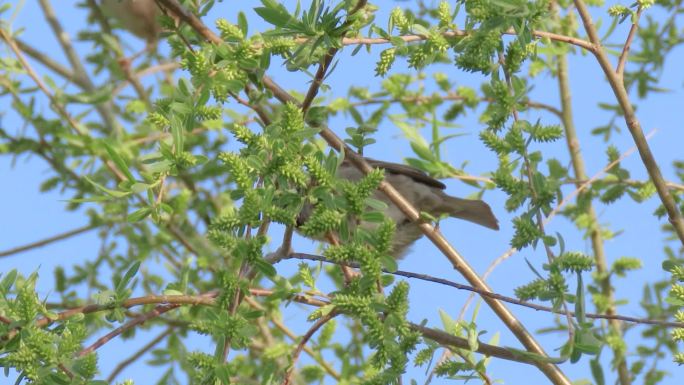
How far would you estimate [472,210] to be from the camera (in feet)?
17.7

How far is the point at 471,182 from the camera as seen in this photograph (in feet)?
16.1

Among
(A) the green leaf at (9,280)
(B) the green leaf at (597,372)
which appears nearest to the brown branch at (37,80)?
(A) the green leaf at (9,280)

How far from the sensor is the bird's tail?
17.5ft

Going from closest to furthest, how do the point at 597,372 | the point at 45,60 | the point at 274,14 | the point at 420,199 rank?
the point at 597,372 < the point at 274,14 < the point at 420,199 < the point at 45,60

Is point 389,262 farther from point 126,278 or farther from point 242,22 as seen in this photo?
point 242,22

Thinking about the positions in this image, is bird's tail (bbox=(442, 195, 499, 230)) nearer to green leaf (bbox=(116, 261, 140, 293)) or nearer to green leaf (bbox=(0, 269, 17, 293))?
green leaf (bbox=(116, 261, 140, 293))

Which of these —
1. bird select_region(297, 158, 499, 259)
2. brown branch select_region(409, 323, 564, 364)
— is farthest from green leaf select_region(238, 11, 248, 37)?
bird select_region(297, 158, 499, 259)

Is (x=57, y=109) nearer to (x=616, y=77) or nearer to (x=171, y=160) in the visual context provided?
(x=171, y=160)

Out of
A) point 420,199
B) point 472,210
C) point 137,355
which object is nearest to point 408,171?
point 420,199

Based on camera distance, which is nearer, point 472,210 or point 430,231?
point 430,231

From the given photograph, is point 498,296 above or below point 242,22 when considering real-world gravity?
below

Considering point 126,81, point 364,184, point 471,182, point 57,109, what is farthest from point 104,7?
point 364,184

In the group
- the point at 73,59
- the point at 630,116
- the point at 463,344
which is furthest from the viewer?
the point at 73,59

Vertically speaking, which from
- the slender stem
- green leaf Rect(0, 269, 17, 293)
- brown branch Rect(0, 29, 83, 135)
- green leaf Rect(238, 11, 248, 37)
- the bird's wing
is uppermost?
the slender stem
